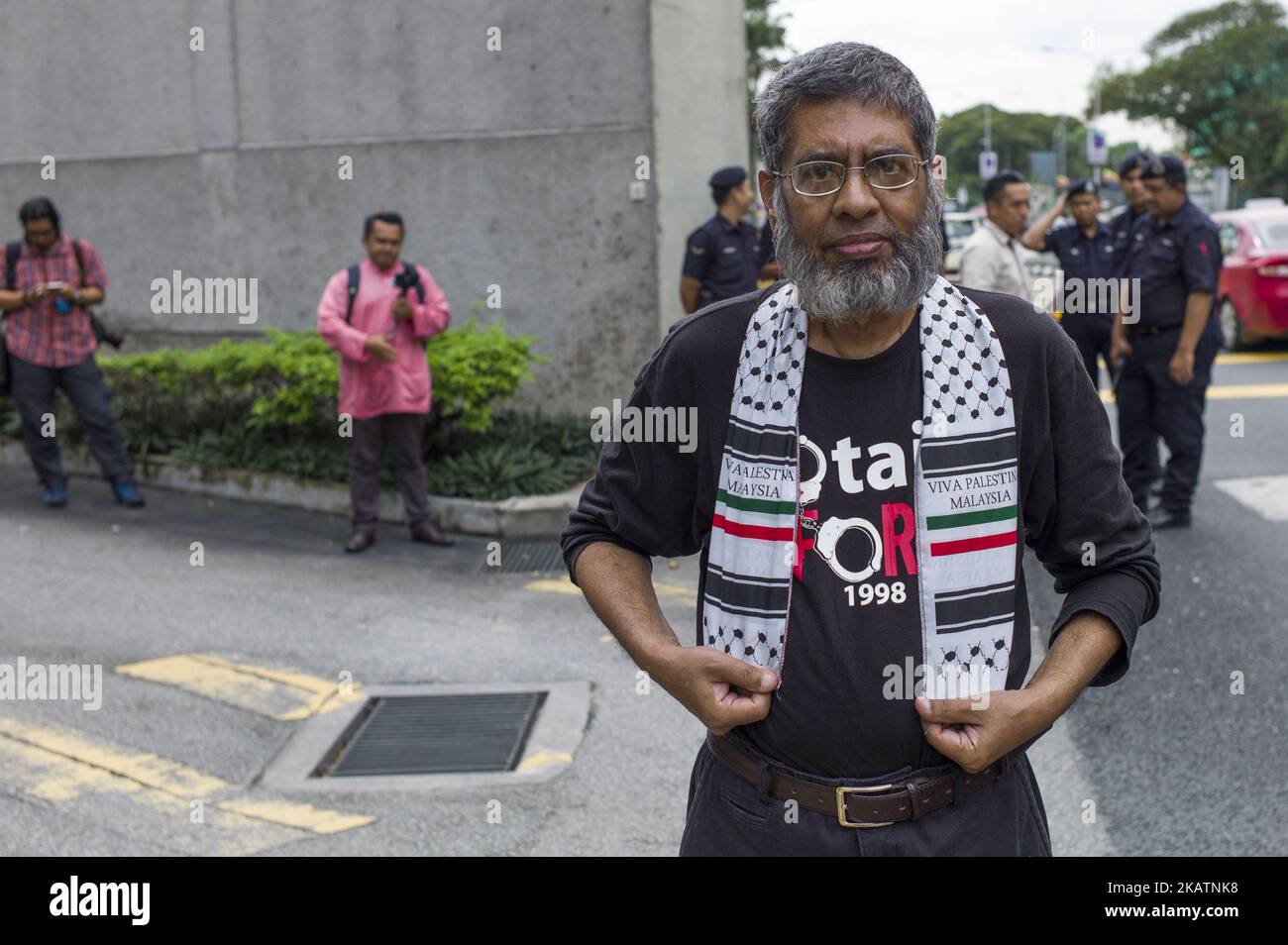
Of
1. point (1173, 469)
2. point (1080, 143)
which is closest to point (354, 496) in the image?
point (1173, 469)

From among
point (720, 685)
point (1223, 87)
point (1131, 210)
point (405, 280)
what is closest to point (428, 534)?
point (405, 280)

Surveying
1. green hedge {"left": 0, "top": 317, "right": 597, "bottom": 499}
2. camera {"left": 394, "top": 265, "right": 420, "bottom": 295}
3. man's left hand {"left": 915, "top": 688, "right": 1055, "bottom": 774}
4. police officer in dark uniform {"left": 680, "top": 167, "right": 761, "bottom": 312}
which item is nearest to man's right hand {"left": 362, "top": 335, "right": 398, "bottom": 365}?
camera {"left": 394, "top": 265, "right": 420, "bottom": 295}

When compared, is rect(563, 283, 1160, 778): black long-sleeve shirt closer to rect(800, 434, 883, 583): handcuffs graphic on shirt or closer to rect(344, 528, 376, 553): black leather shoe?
Answer: rect(800, 434, 883, 583): handcuffs graphic on shirt

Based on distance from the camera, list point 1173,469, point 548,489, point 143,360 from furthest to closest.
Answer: point 143,360 < point 548,489 < point 1173,469

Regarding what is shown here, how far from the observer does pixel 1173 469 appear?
8094 mm

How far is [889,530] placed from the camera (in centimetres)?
212

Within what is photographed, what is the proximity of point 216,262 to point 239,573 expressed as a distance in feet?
15.4

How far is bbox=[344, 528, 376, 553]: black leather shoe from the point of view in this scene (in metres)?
8.38

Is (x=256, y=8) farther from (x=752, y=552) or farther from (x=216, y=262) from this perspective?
(x=752, y=552)

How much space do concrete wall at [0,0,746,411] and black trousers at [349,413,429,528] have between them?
224cm

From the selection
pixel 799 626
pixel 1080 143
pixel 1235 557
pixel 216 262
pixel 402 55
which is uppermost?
pixel 1080 143

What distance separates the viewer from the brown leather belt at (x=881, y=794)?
2113 mm

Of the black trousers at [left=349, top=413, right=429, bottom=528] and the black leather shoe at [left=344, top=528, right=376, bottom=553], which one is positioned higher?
the black trousers at [left=349, top=413, right=429, bottom=528]

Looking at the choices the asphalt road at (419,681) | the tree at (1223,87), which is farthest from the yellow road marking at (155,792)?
the tree at (1223,87)
